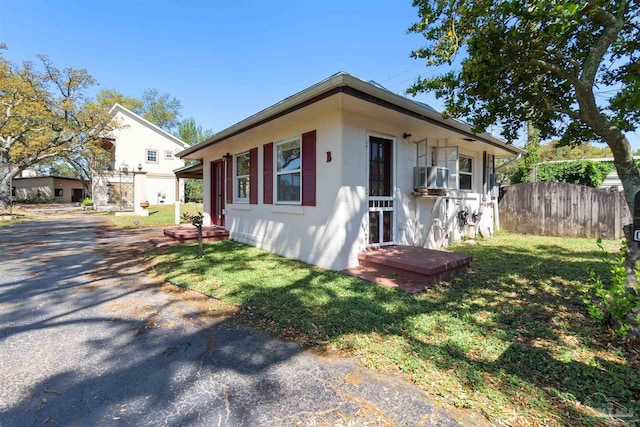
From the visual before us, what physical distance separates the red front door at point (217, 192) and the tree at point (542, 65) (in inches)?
282

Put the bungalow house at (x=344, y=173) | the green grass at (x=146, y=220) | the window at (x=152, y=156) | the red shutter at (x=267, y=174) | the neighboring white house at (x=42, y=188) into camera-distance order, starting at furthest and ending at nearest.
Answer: the neighboring white house at (x=42, y=188)
the window at (x=152, y=156)
the green grass at (x=146, y=220)
the red shutter at (x=267, y=174)
the bungalow house at (x=344, y=173)

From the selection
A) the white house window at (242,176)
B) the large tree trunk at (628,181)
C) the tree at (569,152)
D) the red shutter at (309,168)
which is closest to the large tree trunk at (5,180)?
the white house window at (242,176)

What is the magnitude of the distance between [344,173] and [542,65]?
2817mm

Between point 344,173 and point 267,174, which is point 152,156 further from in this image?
point 344,173

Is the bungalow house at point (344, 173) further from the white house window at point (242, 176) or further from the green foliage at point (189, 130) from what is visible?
the green foliage at point (189, 130)

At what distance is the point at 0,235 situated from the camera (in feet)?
31.0

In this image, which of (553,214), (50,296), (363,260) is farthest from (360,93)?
(553,214)

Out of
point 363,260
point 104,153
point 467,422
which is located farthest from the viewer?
point 104,153

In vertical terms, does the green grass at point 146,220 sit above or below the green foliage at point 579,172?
below

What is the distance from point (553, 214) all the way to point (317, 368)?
32.7 feet

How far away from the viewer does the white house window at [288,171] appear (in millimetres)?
5941

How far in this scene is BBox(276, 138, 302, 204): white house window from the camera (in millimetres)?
5941

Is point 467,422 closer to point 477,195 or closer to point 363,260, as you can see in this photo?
point 363,260

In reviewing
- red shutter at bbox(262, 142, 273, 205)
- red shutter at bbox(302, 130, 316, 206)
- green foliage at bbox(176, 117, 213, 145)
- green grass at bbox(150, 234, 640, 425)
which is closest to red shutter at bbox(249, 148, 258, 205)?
red shutter at bbox(262, 142, 273, 205)
